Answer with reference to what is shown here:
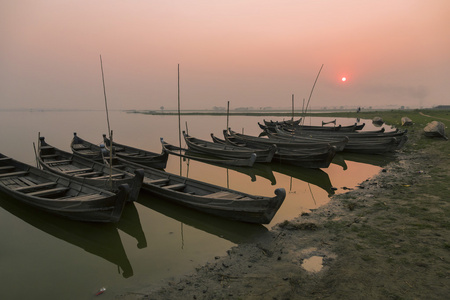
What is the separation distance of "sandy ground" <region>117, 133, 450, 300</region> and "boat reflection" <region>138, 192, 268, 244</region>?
477 millimetres

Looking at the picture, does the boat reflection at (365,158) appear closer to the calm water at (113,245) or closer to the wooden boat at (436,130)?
the wooden boat at (436,130)

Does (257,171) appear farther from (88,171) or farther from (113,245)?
(113,245)

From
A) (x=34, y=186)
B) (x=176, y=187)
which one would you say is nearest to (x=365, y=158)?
(x=176, y=187)

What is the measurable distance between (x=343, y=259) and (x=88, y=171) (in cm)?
1173

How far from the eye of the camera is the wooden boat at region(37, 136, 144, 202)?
925cm

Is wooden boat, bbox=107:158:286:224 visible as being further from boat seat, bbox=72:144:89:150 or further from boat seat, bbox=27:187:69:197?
boat seat, bbox=72:144:89:150

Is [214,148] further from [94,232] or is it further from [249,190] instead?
[94,232]

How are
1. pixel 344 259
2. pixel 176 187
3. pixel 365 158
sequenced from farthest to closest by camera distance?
pixel 365 158, pixel 176 187, pixel 344 259

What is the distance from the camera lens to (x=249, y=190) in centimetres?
1281

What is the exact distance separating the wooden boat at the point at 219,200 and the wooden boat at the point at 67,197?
7.37 feet

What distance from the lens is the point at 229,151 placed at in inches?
722

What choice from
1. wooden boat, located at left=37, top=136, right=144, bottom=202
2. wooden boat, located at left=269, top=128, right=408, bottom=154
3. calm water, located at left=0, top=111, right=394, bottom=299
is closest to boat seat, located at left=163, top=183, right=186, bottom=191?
calm water, located at left=0, top=111, right=394, bottom=299

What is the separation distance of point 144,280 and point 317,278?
3.76 metres

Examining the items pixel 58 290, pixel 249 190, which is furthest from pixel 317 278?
pixel 249 190
